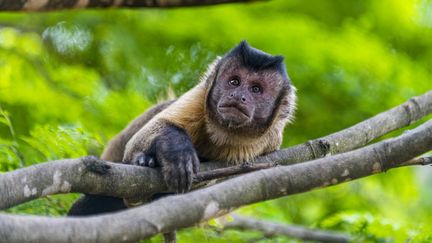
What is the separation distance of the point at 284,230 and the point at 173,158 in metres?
3.74

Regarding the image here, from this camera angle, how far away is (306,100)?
936 centimetres

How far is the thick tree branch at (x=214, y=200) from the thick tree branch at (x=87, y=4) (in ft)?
10.1

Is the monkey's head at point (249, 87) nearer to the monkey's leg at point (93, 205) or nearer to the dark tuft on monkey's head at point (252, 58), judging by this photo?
the dark tuft on monkey's head at point (252, 58)

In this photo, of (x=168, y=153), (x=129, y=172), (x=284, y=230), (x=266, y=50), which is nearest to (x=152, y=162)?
(x=168, y=153)

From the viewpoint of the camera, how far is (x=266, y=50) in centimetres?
930

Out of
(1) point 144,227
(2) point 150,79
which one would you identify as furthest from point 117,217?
(2) point 150,79

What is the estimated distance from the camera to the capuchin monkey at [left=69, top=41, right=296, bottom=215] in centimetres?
689

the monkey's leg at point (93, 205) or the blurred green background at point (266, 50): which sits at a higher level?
the blurred green background at point (266, 50)

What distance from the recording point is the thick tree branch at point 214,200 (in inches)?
134

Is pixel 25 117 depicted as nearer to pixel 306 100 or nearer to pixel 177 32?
pixel 177 32

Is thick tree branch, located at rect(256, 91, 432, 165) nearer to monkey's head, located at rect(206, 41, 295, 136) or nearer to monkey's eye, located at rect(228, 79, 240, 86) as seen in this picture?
monkey's head, located at rect(206, 41, 295, 136)

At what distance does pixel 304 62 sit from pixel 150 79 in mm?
2121

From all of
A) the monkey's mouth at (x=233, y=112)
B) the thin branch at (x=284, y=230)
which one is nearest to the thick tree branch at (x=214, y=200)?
the monkey's mouth at (x=233, y=112)

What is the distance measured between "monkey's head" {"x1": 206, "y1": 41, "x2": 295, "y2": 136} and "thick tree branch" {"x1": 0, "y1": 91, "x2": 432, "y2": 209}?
58 centimetres
